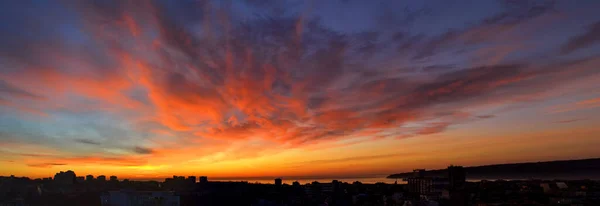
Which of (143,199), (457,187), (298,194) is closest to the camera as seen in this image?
(143,199)

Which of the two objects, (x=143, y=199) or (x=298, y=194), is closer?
(x=143, y=199)

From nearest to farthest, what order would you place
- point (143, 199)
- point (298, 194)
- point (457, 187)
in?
point (143, 199)
point (457, 187)
point (298, 194)

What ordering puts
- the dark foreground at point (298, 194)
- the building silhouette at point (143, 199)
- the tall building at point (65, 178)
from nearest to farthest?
the dark foreground at point (298, 194)
the building silhouette at point (143, 199)
the tall building at point (65, 178)

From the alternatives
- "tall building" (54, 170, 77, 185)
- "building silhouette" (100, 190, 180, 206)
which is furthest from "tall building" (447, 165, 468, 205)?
"tall building" (54, 170, 77, 185)

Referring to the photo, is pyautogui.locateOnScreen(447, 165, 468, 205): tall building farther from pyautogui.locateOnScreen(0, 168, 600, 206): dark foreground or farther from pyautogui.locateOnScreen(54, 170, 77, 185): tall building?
pyautogui.locateOnScreen(54, 170, 77, 185): tall building

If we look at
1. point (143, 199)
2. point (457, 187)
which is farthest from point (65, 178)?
point (457, 187)

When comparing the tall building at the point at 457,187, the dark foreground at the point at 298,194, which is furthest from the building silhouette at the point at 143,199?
the tall building at the point at 457,187

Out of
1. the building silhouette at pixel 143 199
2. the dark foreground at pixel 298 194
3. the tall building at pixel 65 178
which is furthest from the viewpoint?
the tall building at pixel 65 178

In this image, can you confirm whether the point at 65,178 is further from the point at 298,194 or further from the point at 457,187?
the point at 457,187

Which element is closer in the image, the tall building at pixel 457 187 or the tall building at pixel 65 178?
the tall building at pixel 457 187

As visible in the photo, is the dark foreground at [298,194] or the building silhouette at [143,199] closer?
the dark foreground at [298,194]

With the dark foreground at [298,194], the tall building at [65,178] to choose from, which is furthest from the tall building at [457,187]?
the tall building at [65,178]

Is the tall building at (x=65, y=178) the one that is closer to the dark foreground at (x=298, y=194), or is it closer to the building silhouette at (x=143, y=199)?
the dark foreground at (x=298, y=194)

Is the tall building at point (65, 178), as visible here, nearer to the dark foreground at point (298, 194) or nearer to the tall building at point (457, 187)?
the dark foreground at point (298, 194)
